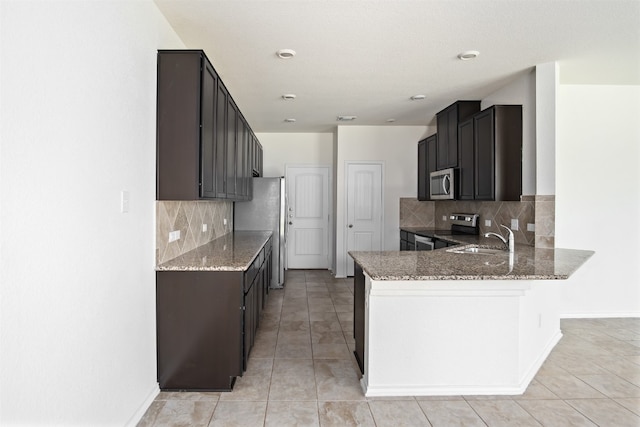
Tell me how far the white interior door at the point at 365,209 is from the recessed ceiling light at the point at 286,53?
125 inches

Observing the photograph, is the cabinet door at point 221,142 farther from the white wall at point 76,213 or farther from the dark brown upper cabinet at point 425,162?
the dark brown upper cabinet at point 425,162

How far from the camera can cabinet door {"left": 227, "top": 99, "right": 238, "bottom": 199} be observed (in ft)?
10.9

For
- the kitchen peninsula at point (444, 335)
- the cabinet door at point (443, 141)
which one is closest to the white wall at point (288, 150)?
the cabinet door at point (443, 141)

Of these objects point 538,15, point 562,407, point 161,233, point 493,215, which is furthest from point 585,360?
point 161,233

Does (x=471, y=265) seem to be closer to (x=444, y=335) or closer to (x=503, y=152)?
(x=444, y=335)

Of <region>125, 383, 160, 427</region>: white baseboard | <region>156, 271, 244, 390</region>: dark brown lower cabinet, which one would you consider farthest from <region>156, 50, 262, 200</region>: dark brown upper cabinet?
<region>125, 383, 160, 427</region>: white baseboard

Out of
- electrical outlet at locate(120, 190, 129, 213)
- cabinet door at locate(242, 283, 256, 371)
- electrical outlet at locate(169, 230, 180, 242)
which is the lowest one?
cabinet door at locate(242, 283, 256, 371)

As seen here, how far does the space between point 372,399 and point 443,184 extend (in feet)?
10.5

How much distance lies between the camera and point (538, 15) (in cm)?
258

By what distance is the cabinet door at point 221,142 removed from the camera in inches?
113

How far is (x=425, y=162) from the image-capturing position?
5.77 m

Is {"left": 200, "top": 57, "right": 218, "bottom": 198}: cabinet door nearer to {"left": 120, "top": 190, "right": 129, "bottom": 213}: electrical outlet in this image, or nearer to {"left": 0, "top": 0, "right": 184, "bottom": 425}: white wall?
{"left": 0, "top": 0, "right": 184, "bottom": 425}: white wall

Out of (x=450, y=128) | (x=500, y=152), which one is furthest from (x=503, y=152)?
(x=450, y=128)

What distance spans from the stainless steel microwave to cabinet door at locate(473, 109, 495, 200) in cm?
46
